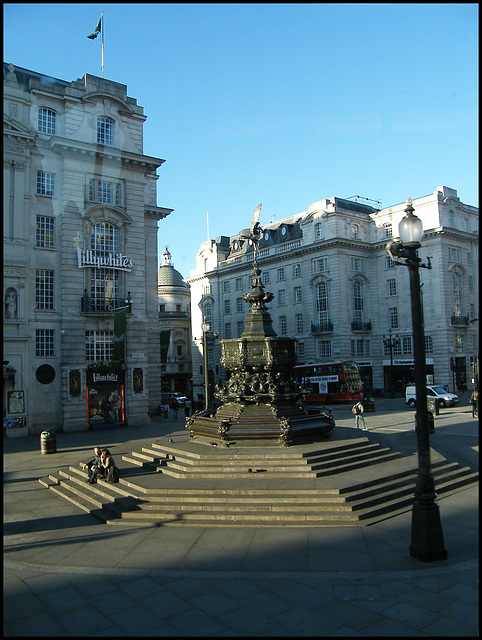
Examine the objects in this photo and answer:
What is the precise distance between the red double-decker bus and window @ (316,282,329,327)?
14.0 m

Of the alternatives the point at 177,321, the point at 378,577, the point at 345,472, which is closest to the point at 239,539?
the point at 378,577

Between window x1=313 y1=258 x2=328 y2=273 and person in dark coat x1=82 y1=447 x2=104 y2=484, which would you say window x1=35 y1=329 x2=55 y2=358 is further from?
window x1=313 y1=258 x2=328 y2=273

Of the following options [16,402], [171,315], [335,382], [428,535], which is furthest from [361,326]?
[428,535]

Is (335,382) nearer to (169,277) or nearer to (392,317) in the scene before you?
(392,317)

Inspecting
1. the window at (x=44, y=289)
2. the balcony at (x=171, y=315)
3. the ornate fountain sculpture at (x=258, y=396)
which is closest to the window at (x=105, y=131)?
the window at (x=44, y=289)

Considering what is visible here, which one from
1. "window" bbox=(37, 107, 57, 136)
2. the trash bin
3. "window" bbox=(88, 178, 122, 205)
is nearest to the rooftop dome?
"window" bbox=(88, 178, 122, 205)

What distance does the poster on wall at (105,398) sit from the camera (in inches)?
1160

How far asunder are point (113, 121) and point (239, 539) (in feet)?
93.4

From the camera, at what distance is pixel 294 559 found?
8711 mm

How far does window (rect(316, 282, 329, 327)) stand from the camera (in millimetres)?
56906

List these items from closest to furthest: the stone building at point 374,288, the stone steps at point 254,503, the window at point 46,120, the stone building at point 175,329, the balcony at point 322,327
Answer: the stone steps at point 254,503, the window at point 46,120, the stone building at point 374,288, the balcony at point 322,327, the stone building at point 175,329

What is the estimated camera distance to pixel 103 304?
30.2 meters

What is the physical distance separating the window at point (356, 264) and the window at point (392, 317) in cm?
579

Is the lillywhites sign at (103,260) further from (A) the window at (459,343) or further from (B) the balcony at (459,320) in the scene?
(A) the window at (459,343)
